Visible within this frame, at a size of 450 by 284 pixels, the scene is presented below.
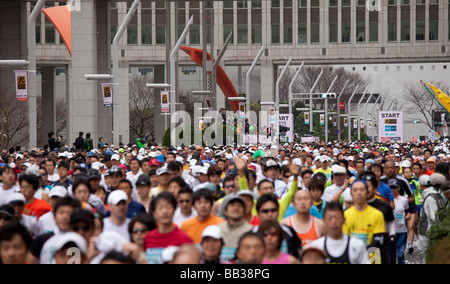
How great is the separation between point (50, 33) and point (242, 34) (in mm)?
15163

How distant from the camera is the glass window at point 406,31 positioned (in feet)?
244

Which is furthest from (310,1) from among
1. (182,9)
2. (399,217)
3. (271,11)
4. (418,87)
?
(399,217)

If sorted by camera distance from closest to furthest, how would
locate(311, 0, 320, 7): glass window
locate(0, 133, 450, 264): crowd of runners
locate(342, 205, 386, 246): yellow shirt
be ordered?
locate(0, 133, 450, 264): crowd of runners < locate(342, 205, 386, 246): yellow shirt < locate(311, 0, 320, 7): glass window

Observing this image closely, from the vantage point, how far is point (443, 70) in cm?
10531

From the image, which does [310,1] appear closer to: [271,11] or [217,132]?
[271,11]

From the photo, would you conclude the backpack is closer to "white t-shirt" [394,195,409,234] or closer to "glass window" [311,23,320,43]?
"white t-shirt" [394,195,409,234]

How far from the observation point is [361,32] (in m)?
74.5

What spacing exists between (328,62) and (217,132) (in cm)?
3179

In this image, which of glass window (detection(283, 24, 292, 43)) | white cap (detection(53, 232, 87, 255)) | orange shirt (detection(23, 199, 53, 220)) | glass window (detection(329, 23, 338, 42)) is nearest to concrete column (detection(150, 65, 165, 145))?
glass window (detection(283, 24, 292, 43))

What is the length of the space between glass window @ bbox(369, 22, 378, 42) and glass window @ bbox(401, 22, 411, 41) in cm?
213

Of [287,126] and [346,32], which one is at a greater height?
[346,32]

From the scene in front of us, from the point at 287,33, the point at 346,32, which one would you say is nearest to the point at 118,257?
the point at 287,33

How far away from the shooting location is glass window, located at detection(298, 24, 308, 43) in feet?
242

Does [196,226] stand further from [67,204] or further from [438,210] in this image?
[438,210]
